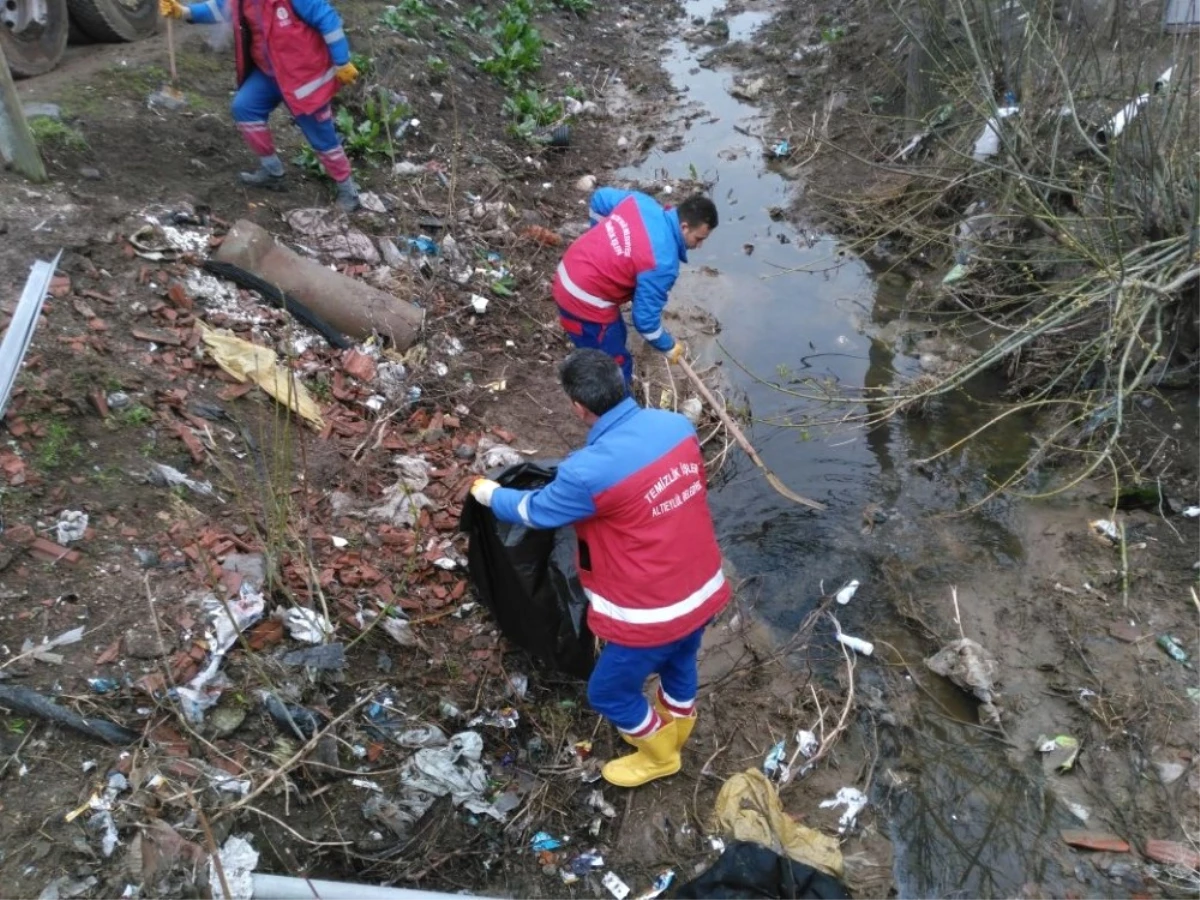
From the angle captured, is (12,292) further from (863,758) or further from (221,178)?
(863,758)

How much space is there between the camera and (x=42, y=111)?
15.8 ft

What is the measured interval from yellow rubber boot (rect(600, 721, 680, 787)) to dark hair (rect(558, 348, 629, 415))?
130 cm

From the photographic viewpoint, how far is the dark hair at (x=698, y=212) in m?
3.90

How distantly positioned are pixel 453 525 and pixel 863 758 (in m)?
2.03

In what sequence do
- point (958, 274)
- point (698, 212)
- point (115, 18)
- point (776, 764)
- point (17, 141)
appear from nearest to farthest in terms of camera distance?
point (776, 764) → point (698, 212) → point (17, 141) → point (958, 274) → point (115, 18)

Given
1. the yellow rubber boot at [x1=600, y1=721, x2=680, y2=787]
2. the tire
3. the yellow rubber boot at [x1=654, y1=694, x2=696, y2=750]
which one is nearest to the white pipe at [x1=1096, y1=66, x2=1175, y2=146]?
the yellow rubber boot at [x1=654, y1=694, x2=696, y2=750]

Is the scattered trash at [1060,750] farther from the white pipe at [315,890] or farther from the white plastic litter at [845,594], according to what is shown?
the white pipe at [315,890]

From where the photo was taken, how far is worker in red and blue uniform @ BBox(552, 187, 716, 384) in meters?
4.04

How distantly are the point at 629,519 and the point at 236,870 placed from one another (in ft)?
4.95

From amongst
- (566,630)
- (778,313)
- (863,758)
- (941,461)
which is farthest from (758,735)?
(778,313)

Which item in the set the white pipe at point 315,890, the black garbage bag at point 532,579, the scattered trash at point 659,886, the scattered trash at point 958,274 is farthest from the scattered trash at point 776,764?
the scattered trash at point 958,274

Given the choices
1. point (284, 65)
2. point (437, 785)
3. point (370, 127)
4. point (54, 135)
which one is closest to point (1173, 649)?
point (437, 785)

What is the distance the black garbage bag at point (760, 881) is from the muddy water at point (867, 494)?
66 cm

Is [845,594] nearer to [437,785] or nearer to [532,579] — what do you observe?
[532,579]
